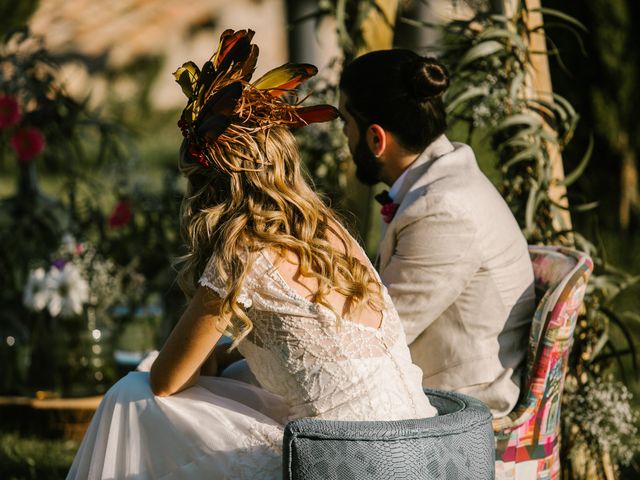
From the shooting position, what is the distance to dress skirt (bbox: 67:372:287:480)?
2.17m

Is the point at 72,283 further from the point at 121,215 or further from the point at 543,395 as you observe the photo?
the point at 543,395

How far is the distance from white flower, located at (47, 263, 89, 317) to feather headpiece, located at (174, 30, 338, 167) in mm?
1880

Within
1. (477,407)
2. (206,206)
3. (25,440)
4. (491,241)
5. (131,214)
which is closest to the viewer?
(477,407)

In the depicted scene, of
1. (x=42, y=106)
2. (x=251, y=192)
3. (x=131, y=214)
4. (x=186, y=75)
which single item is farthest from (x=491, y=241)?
(x=42, y=106)

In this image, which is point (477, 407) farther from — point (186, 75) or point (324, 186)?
point (324, 186)

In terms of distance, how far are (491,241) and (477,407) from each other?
2.05 ft

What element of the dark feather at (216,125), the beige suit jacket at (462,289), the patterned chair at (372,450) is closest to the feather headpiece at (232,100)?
the dark feather at (216,125)

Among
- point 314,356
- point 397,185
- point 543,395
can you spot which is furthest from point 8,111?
point 543,395

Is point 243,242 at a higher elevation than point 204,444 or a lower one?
higher

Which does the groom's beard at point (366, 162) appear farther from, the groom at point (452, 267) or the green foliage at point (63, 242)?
the green foliage at point (63, 242)

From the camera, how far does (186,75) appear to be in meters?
2.36

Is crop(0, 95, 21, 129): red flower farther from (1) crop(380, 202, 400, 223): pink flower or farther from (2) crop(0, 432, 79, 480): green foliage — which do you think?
(1) crop(380, 202, 400, 223): pink flower

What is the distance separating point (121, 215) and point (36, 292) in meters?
0.51

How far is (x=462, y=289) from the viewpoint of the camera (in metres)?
2.60
